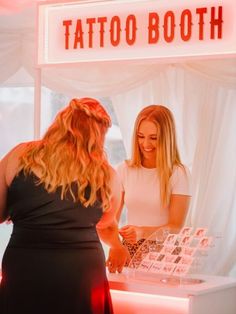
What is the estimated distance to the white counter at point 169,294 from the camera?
2.41 meters

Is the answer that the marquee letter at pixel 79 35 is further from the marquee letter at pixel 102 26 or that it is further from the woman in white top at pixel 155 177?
the woman in white top at pixel 155 177

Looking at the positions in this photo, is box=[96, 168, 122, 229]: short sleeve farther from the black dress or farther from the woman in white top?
the woman in white top

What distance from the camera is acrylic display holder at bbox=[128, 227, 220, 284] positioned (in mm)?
2510

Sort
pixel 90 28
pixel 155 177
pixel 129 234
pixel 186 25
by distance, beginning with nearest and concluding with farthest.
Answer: pixel 186 25
pixel 129 234
pixel 90 28
pixel 155 177

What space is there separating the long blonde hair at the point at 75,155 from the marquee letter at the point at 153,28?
56cm

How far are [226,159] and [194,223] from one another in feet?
1.58

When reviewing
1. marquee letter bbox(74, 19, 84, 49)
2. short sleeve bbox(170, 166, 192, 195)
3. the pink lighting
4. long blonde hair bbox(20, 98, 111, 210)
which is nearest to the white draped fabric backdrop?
short sleeve bbox(170, 166, 192, 195)

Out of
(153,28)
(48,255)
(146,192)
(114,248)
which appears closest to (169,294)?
(114,248)

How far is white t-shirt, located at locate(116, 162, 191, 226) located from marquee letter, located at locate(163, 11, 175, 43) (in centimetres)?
80

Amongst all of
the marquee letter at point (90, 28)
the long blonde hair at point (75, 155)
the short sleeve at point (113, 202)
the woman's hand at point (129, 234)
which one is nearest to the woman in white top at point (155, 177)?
the woman's hand at point (129, 234)

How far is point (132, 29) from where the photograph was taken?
2.93 m

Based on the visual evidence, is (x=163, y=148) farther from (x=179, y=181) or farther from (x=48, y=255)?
(x=48, y=255)

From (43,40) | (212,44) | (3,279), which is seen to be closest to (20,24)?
(43,40)

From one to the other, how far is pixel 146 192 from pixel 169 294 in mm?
1029
